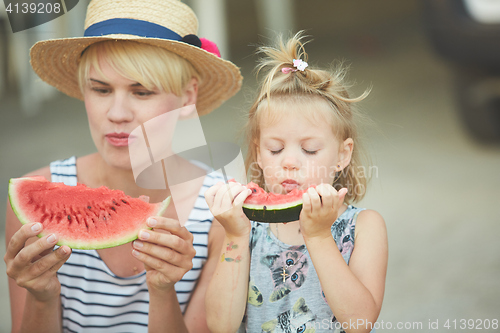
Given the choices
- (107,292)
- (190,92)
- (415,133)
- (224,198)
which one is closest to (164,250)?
(224,198)

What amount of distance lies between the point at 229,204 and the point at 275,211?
184 millimetres

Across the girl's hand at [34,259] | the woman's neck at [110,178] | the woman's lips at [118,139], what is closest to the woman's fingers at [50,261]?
the girl's hand at [34,259]

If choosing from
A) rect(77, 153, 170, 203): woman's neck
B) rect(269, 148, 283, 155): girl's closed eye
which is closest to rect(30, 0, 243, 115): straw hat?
rect(77, 153, 170, 203): woman's neck

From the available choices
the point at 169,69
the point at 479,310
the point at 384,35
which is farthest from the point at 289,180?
the point at 384,35

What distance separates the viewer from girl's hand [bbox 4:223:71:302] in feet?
5.99

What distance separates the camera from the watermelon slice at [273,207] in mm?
1873

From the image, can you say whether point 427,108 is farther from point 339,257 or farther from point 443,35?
Result: point 339,257

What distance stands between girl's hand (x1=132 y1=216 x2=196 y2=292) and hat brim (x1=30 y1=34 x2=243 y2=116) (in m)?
0.93

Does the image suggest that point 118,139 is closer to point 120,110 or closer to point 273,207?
point 120,110

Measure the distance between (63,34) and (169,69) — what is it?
2.14 metres

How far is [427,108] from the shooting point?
312 inches

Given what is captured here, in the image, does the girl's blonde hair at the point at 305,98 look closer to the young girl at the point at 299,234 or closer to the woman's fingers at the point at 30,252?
the young girl at the point at 299,234

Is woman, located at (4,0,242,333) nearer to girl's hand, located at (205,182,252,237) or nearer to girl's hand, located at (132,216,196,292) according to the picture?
girl's hand, located at (132,216,196,292)

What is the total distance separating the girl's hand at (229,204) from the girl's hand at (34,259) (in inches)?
23.0
